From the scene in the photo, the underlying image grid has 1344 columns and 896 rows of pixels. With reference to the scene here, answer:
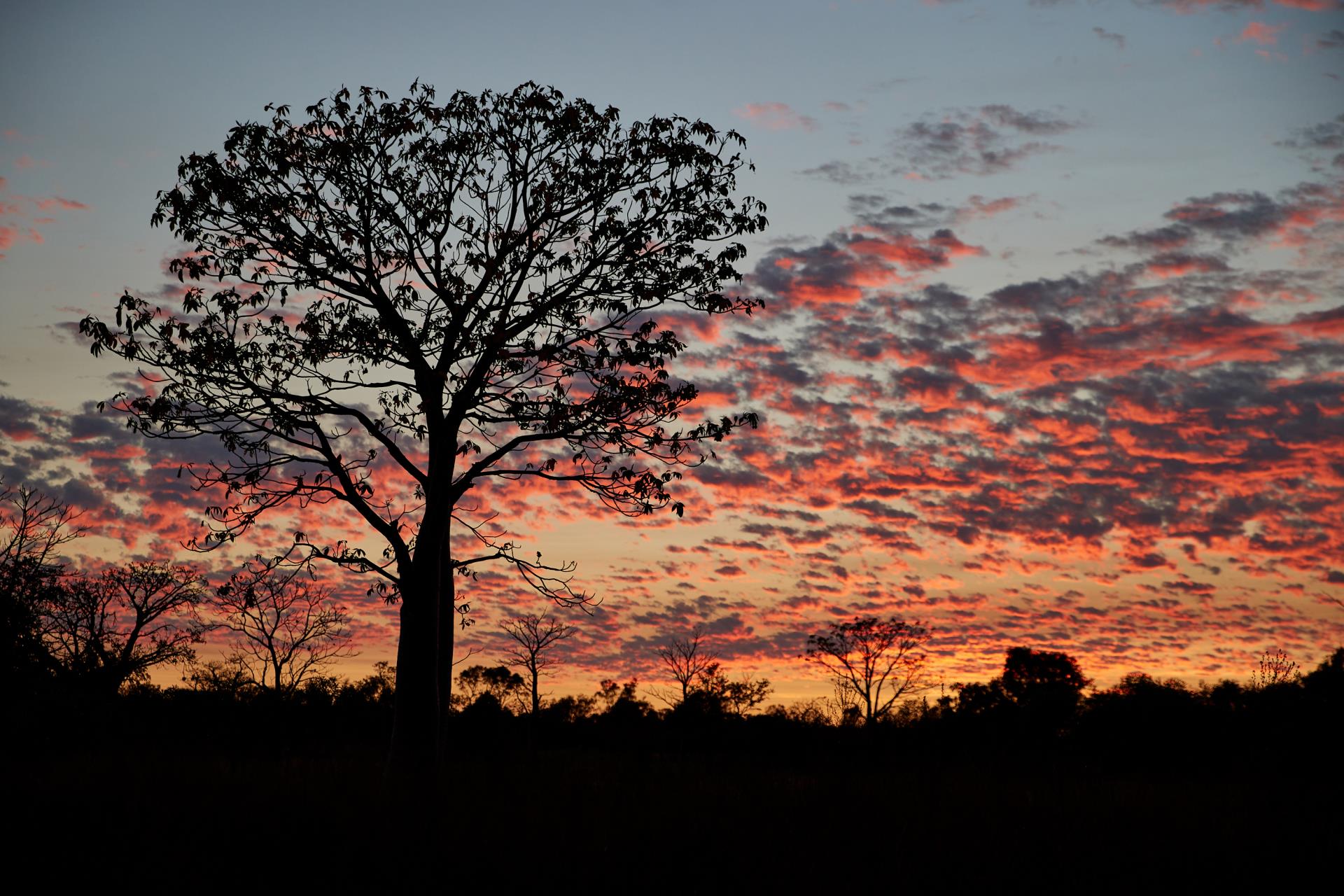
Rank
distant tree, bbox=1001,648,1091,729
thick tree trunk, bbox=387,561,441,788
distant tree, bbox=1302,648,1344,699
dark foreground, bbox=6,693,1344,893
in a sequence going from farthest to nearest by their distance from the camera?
distant tree, bbox=1001,648,1091,729
distant tree, bbox=1302,648,1344,699
thick tree trunk, bbox=387,561,441,788
dark foreground, bbox=6,693,1344,893

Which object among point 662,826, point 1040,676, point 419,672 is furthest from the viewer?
point 1040,676

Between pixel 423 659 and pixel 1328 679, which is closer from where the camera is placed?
pixel 423 659

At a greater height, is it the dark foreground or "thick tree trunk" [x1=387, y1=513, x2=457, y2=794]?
"thick tree trunk" [x1=387, y1=513, x2=457, y2=794]

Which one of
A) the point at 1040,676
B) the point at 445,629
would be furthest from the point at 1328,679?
the point at 445,629

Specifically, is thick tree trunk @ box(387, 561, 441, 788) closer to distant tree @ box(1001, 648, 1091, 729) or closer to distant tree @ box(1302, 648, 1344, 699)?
distant tree @ box(1302, 648, 1344, 699)

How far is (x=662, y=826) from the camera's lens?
360 inches

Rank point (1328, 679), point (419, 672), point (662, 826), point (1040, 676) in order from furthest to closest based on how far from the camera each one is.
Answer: point (1040, 676) < point (1328, 679) < point (419, 672) < point (662, 826)

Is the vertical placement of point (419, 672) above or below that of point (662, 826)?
above

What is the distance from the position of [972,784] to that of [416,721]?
8458mm

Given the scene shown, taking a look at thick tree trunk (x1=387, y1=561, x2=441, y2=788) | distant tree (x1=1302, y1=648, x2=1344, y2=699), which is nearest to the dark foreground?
thick tree trunk (x1=387, y1=561, x2=441, y2=788)

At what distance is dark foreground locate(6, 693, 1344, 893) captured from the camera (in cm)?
815

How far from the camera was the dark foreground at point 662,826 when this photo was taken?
8.15 meters

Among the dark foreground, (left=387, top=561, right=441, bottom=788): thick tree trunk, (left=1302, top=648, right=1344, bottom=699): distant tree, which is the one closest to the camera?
the dark foreground

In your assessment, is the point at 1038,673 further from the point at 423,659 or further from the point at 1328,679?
the point at 423,659
